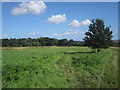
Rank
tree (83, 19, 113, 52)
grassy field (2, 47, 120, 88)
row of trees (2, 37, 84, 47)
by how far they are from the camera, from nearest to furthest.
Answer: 1. grassy field (2, 47, 120, 88)
2. tree (83, 19, 113, 52)
3. row of trees (2, 37, 84, 47)

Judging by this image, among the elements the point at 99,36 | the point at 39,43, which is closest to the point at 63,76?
the point at 99,36

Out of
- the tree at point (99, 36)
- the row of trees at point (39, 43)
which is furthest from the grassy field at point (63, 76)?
the row of trees at point (39, 43)

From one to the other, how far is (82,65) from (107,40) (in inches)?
359

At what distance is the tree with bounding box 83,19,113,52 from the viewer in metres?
18.2

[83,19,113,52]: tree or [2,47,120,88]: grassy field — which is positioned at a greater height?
[83,19,113,52]: tree

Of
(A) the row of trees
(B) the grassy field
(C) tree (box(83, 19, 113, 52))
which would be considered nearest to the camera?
(B) the grassy field

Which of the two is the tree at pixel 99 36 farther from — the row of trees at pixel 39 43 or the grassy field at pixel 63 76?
the grassy field at pixel 63 76

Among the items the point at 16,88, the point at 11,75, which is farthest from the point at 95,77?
the point at 11,75

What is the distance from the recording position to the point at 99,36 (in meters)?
18.1

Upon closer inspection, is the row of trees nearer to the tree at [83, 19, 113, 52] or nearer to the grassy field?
the tree at [83, 19, 113, 52]

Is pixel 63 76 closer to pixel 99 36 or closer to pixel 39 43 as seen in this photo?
pixel 99 36

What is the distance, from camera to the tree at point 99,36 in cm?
1816

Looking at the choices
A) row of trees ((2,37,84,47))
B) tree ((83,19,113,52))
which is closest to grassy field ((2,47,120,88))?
tree ((83,19,113,52))

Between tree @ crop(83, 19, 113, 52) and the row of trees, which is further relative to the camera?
the row of trees
